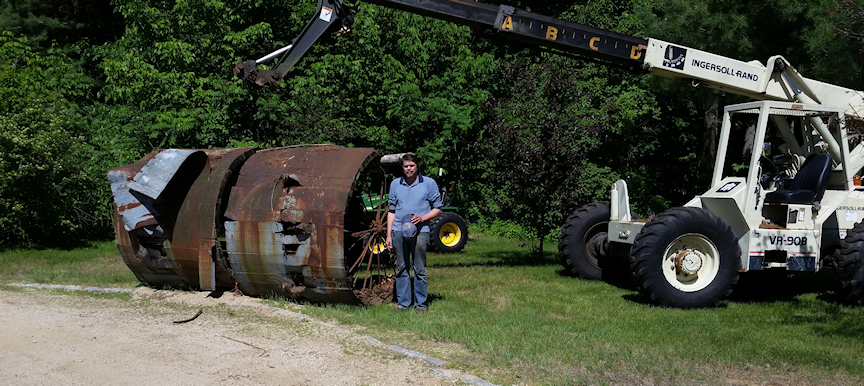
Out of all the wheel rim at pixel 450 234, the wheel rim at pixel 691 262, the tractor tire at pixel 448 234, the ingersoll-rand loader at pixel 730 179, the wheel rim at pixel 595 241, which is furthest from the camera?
the wheel rim at pixel 450 234

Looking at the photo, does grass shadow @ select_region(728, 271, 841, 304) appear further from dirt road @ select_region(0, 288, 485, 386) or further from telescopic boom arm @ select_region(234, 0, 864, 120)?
dirt road @ select_region(0, 288, 485, 386)

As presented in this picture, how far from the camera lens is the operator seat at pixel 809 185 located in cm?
966

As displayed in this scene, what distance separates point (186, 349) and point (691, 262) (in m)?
5.84

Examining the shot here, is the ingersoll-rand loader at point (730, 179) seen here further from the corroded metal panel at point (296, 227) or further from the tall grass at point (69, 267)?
the tall grass at point (69, 267)

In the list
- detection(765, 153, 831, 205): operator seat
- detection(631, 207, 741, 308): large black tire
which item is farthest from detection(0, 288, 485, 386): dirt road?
detection(765, 153, 831, 205): operator seat

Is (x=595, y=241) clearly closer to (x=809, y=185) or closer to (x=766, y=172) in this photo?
(x=766, y=172)

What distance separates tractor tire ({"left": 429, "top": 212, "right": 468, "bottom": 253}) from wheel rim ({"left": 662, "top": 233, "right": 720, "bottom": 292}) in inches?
268

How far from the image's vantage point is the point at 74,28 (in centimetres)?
2781

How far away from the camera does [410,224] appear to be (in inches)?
335

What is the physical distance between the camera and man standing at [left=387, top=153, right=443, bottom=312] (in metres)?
8.54

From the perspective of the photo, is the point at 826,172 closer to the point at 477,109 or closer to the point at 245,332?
the point at 245,332

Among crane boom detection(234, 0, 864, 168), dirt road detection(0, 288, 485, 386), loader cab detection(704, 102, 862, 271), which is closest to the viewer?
dirt road detection(0, 288, 485, 386)

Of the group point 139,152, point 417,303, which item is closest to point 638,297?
point 417,303

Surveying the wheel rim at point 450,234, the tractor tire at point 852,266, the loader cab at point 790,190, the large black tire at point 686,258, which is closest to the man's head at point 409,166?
the large black tire at point 686,258
